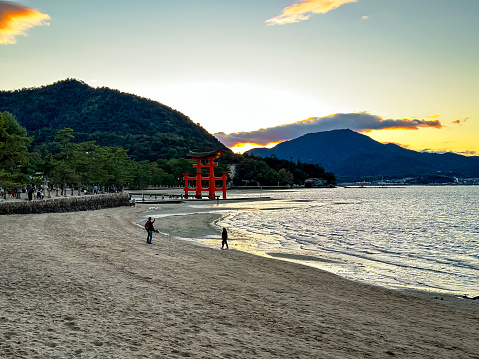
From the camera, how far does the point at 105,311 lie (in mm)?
9688

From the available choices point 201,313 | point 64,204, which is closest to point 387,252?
point 201,313

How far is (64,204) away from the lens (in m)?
47.8

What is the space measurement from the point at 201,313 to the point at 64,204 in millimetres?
43407

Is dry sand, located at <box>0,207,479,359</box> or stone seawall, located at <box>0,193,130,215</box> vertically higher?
stone seawall, located at <box>0,193,130,215</box>

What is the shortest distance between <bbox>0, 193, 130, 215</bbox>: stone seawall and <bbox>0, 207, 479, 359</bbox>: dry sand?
77.7 ft

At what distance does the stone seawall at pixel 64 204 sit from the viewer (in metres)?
38.7

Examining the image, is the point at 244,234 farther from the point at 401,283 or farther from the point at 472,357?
the point at 472,357

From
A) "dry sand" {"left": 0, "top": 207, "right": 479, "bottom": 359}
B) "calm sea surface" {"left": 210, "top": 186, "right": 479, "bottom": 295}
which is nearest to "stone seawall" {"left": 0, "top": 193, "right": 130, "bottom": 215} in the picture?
"calm sea surface" {"left": 210, "top": 186, "right": 479, "bottom": 295}

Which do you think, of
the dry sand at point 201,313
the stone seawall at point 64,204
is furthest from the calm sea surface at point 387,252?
the stone seawall at point 64,204

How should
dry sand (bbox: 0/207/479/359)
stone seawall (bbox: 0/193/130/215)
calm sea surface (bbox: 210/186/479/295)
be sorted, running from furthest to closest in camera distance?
stone seawall (bbox: 0/193/130/215) < calm sea surface (bbox: 210/186/479/295) < dry sand (bbox: 0/207/479/359)

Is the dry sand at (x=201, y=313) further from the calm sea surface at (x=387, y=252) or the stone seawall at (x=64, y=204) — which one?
the stone seawall at (x=64, y=204)

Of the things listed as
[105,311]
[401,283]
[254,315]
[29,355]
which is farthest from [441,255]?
[29,355]

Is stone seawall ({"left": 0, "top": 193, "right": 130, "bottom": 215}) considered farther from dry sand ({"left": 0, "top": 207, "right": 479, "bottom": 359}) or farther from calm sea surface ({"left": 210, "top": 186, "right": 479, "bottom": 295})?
dry sand ({"left": 0, "top": 207, "right": 479, "bottom": 359})

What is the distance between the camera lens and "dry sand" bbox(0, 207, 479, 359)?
25.3 ft
